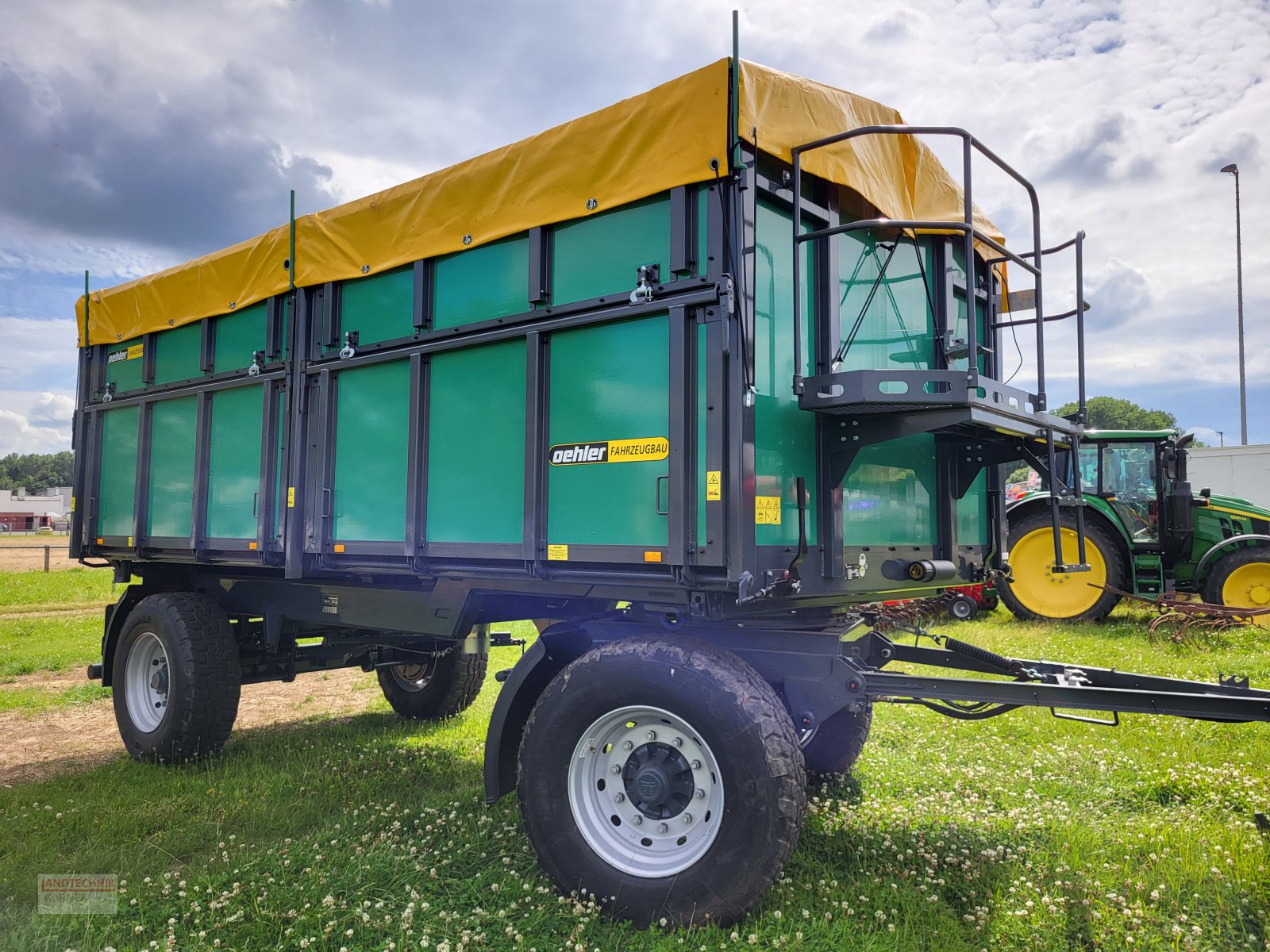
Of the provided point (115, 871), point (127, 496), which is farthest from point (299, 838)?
point (127, 496)

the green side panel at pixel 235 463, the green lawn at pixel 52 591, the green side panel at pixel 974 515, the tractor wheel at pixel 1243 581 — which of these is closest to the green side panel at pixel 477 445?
the green side panel at pixel 235 463

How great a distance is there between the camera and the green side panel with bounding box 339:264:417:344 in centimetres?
485

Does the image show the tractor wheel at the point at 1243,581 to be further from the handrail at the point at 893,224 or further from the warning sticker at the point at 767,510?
the warning sticker at the point at 767,510

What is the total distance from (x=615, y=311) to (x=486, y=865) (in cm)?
255

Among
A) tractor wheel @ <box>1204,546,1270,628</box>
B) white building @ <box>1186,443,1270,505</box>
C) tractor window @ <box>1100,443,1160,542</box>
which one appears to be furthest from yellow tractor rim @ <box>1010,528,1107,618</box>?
white building @ <box>1186,443,1270,505</box>

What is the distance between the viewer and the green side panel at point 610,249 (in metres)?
3.79

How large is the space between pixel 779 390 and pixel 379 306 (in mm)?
2463

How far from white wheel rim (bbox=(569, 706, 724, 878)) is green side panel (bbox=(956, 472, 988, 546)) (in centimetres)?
212

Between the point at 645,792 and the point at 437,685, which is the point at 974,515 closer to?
the point at 645,792

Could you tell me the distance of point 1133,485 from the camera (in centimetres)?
1160

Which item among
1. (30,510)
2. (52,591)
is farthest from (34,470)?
(52,591)

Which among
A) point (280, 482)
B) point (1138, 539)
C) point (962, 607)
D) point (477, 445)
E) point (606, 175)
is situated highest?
point (606, 175)

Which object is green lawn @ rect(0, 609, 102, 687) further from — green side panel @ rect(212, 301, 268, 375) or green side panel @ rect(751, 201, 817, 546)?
green side panel @ rect(751, 201, 817, 546)

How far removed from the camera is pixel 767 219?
12.4 ft
